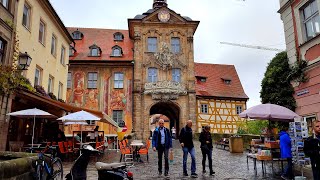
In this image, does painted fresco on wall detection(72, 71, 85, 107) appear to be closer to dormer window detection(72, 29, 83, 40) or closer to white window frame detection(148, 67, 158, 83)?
dormer window detection(72, 29, 83, 40)

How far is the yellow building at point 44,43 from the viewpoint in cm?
1479

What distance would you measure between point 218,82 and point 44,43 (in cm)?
2372

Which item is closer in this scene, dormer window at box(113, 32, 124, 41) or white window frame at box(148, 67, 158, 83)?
white window frame at box(148, 67, 158, 83)

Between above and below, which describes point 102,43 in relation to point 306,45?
above

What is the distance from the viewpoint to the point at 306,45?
36.2ft

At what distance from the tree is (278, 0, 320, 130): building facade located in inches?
12.2

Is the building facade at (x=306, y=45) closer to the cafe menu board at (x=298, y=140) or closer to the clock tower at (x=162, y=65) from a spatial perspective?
the cafe menu board at (x=298, y=140)

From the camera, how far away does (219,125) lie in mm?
32312

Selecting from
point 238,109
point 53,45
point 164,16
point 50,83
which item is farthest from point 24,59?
point 238,109

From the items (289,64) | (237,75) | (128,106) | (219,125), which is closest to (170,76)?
(128,106)

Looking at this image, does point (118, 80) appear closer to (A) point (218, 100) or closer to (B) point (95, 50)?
(B) point (95, 50)

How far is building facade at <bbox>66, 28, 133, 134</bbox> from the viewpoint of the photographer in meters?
28.9

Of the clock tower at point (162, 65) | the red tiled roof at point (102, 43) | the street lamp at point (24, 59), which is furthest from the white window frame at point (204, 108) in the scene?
the street lamp at point (24, 59)

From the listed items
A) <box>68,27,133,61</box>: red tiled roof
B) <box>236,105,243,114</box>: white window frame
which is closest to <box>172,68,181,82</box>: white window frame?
<box>68,27,133,61</box>: red tiled roof
